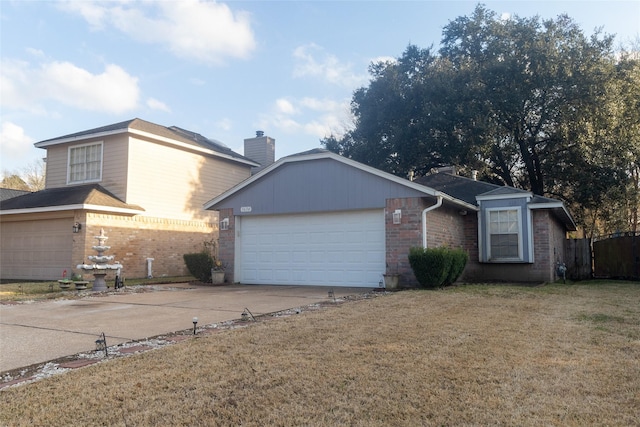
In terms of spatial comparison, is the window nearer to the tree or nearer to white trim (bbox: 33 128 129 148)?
the tree

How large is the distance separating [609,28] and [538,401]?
926 inches

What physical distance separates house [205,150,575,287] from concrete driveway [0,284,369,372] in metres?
1.45

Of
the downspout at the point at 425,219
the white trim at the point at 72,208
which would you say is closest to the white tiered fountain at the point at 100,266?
the white trim at the point at 72,208

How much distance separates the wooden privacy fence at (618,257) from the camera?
17.0 m

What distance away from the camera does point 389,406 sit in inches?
130

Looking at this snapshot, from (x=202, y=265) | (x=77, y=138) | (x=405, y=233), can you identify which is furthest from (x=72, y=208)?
(x=405, y=233)

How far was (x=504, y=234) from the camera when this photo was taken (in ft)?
48.1

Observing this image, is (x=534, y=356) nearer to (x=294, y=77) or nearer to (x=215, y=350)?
(x=215, y=350)

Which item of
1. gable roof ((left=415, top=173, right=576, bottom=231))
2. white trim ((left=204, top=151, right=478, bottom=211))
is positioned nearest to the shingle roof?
gable roof ((left=415, top=173, right=576, bottom=231))

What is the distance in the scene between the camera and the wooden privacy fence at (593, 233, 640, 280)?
17047 millimetres

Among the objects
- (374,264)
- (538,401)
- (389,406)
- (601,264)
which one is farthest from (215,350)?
(601,264)

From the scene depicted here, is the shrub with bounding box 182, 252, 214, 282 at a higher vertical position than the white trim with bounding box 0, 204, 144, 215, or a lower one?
lower

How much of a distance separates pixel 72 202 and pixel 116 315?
31.5 ft

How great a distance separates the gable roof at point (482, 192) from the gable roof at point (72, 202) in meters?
11.4
